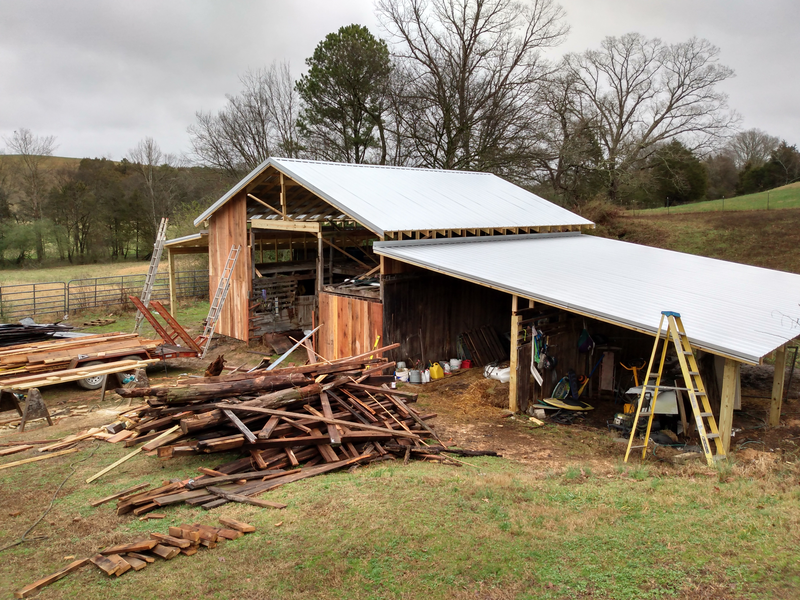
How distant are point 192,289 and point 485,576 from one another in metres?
25.1

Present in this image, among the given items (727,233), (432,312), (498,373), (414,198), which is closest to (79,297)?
(414,198)

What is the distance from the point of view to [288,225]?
15734 millimetres

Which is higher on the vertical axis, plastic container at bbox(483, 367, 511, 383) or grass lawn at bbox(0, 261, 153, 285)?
grass lawn at bbox(0, 261, 153, 285)

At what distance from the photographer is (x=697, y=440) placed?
947 cm

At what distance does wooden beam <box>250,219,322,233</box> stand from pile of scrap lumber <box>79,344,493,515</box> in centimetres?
663

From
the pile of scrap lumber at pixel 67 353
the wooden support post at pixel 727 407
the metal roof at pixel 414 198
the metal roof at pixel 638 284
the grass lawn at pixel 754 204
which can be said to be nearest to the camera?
the wooden support post at pixel 727 407

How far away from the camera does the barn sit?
1042 cm

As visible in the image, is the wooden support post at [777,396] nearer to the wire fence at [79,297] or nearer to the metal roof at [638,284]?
the metal roof at [638,284]

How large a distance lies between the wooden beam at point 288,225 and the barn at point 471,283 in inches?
2.6

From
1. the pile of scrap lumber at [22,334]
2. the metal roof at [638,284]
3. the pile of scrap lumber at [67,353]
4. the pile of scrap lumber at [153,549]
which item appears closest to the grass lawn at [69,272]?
the pile of scrap lumber at [22,334]

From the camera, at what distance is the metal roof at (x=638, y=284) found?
9.19 meters

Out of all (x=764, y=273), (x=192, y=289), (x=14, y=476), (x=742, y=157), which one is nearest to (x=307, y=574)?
(x=14, y=476)

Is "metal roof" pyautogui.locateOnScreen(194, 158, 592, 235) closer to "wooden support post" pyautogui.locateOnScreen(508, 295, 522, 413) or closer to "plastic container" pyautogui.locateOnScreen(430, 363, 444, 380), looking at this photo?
"plastic container" pyautogui.locateOnScreen(430, 363, 444, 380)

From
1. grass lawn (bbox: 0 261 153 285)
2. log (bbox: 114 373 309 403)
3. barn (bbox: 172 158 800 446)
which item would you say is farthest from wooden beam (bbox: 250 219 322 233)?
grass lawn (bbox: 0 261 153 285)
